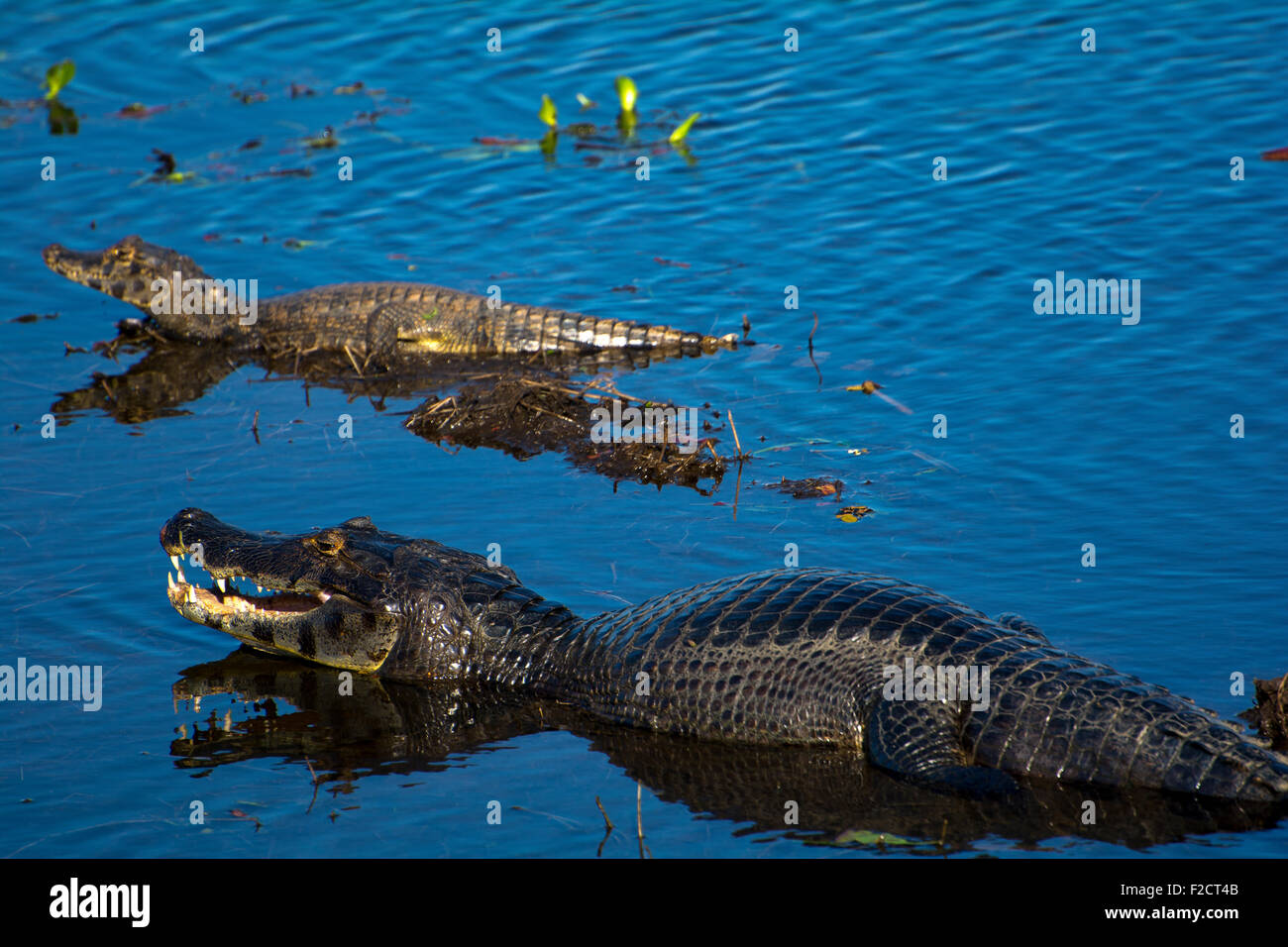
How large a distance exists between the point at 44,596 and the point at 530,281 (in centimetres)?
548

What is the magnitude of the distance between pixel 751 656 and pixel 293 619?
2.29 meters

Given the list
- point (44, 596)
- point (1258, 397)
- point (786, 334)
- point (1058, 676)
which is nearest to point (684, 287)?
point (786, 334)

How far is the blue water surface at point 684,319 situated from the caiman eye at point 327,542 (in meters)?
0.89

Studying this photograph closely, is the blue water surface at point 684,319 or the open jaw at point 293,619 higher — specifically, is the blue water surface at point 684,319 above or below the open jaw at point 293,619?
above

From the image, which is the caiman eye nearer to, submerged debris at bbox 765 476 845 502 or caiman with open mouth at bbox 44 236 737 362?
submerged debris at bbox 765 476 845 502

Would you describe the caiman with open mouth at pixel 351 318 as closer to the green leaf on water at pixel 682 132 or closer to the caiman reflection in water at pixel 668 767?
the green leaf on water at pixel 682 132

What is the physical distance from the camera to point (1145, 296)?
1036 centimetres

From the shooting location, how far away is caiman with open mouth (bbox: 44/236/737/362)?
10781 mm

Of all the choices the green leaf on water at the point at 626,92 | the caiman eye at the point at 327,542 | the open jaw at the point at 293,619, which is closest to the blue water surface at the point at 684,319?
the open jaw at the point at 293,619

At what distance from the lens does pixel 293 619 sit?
22.4 ft

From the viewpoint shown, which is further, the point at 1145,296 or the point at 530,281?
the point at 530,281

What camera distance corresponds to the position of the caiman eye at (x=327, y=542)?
678 cm

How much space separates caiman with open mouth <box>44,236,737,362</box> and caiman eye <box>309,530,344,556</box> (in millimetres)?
4153
